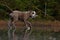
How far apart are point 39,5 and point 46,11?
0.84 m

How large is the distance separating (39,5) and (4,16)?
2.80m

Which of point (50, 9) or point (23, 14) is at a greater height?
point (23, 14)

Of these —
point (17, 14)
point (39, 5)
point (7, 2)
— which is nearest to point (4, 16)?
point (7, 2)

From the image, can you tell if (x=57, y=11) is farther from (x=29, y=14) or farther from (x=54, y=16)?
(x=29, y=14)

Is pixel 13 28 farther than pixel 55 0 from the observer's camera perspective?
No

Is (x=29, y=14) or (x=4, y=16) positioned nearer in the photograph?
(x=29, y=14)

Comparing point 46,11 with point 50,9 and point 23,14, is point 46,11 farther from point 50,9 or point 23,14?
point 23,14

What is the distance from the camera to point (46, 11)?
2159 centimetres

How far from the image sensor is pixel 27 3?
21562 mm

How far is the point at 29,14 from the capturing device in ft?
49.1

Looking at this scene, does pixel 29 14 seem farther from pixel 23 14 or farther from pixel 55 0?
pixel 55 0

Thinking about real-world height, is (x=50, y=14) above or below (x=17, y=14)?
below

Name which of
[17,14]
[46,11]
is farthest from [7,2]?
[17,14]

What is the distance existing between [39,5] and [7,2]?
2381 mm
